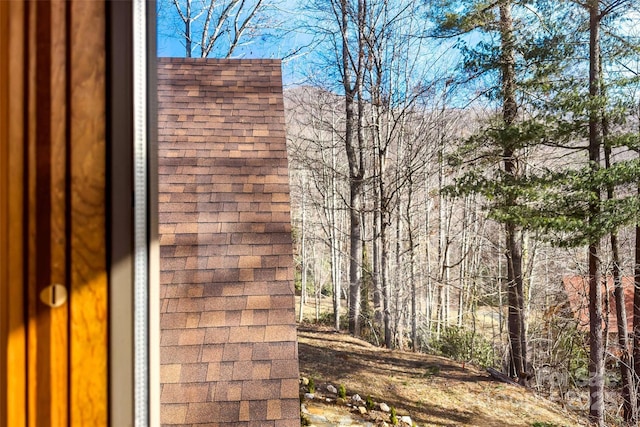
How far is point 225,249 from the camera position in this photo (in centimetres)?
136

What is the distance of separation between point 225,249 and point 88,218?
73cm

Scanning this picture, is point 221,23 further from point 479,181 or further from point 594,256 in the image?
point 594,256

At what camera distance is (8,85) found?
62 centimetres

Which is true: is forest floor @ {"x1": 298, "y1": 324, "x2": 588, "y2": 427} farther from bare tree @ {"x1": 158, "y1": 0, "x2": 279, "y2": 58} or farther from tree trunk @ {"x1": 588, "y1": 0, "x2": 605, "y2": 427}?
bare tree @ {"x1": 158, "y1": 0, "x2": 279, "y2": 58}

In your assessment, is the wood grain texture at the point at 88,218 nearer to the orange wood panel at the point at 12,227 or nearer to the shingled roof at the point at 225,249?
the orange wood panel at the point at 12,227

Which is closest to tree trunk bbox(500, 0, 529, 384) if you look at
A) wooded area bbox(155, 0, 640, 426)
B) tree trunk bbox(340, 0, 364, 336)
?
wooded area bbox(155, 0, 640, 426)

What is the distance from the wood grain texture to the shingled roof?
19.6 inches

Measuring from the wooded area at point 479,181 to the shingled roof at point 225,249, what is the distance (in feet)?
0.34

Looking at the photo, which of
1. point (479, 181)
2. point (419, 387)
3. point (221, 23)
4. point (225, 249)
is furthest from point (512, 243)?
point (221, 23)

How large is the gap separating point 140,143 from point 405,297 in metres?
1.12

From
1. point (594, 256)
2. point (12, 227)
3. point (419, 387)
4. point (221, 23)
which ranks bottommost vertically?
point (419, 387)

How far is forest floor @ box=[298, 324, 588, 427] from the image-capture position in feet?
4.59

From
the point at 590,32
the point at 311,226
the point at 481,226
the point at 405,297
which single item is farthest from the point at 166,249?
the point at 590,32

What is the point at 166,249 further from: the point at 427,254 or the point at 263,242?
the point at 427,254
